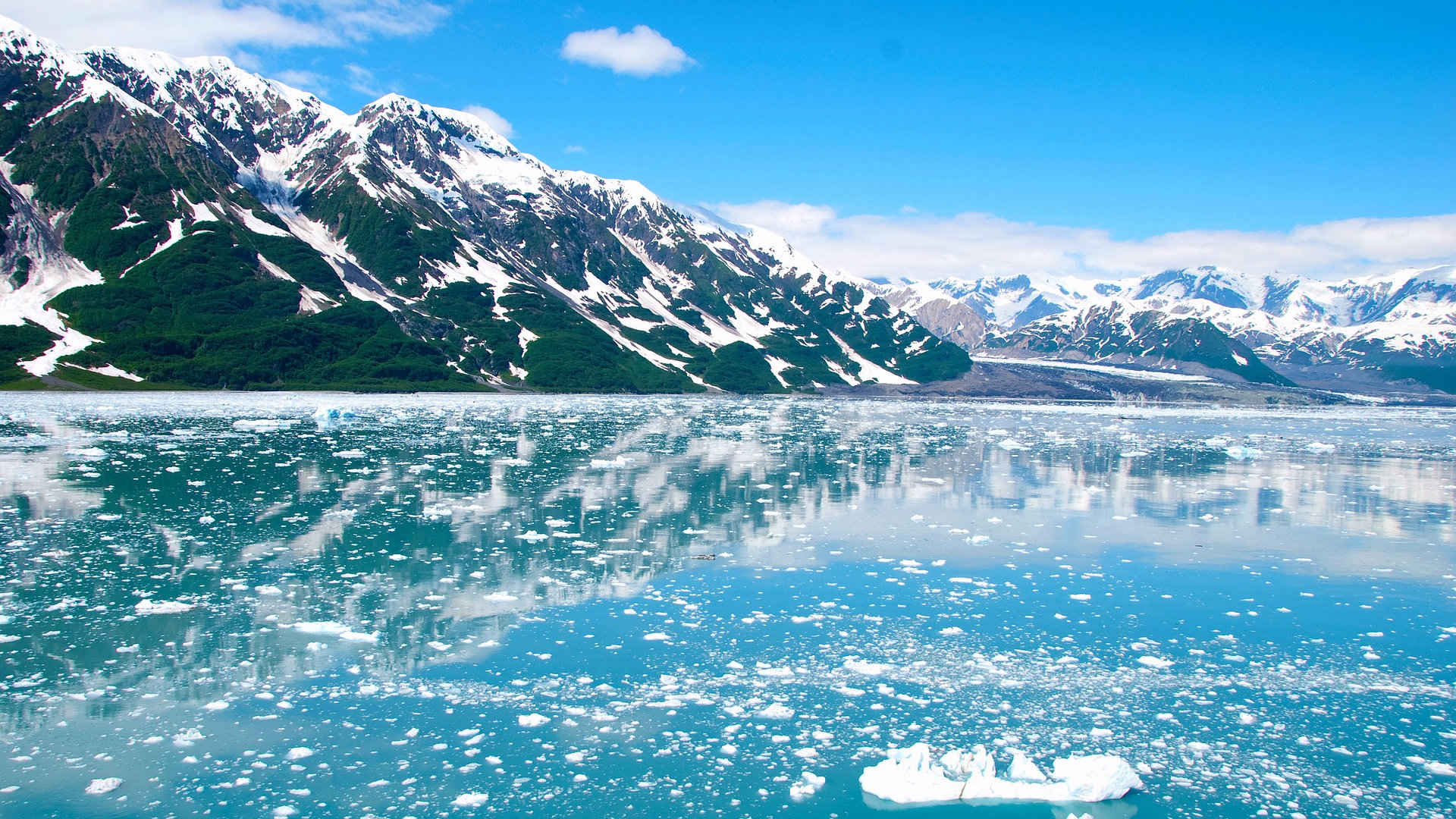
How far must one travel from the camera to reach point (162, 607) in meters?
20.8

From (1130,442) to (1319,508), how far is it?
4238cm

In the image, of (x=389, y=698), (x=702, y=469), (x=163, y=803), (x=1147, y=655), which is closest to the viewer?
(x=163, y=803)

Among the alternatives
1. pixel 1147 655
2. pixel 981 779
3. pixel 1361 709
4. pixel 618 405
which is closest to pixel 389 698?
pixel 981 779

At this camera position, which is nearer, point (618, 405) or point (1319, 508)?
point (1319, 508)

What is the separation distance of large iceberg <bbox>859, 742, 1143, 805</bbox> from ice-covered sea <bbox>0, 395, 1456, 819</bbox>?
0.65ft

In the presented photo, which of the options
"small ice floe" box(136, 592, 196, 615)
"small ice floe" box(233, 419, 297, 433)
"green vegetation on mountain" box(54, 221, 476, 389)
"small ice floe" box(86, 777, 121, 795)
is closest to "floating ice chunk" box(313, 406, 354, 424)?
"small ice floe" box(233, 419, 297, 433)

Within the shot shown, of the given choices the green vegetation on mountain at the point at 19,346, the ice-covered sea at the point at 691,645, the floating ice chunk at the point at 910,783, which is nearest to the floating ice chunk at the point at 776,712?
the ice-covered sea at the point at 691,645

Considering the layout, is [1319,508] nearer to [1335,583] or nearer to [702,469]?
[1335,583]

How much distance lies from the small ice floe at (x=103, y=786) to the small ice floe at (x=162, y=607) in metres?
8.77

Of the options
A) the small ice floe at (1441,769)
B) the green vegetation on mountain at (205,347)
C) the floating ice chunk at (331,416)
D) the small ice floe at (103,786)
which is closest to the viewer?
the small ice floe at (103,786)

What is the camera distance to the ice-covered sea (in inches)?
515

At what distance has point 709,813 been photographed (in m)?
12.3

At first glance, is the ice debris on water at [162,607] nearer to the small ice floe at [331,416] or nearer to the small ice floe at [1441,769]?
the small ice floe at [1441,769]

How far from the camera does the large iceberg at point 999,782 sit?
1288 centimetres
